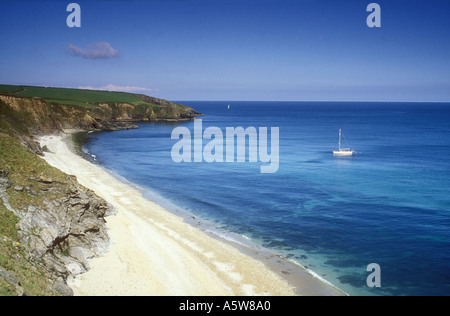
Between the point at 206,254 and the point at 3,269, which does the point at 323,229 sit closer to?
the point at 206,254

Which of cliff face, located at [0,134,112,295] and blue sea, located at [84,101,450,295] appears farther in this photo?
blue sea, located at [84,101,450,295]

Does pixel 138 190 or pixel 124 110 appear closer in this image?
pixel 138 190

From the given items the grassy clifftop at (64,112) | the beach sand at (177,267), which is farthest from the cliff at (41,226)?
the grassy clifftop at (64,112)

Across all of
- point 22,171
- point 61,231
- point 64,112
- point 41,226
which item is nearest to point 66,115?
point 64,112

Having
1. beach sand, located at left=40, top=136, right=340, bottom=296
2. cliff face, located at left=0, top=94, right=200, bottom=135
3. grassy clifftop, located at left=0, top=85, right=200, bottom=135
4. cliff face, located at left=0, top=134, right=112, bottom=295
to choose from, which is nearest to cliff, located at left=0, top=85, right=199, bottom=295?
cliff face, located at left=0, top=134, right=112, bottom=295

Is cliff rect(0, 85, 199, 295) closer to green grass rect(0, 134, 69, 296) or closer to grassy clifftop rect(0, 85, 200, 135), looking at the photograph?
green grass rect(0, 134, 69, 296)

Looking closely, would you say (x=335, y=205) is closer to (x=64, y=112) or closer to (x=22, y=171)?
(x=22, y=171)
